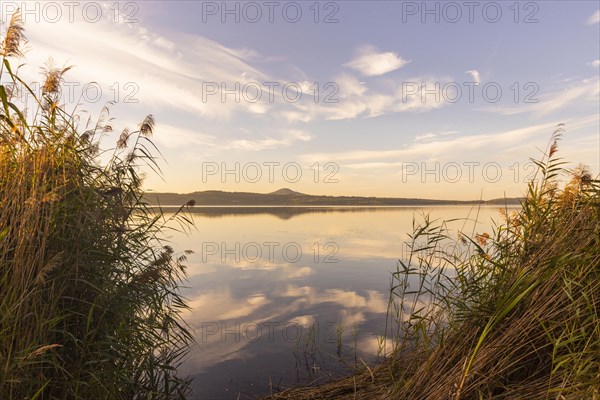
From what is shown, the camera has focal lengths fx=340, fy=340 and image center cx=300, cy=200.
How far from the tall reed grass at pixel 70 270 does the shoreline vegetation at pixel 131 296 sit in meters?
0.02

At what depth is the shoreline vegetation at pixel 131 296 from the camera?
12.0 feet

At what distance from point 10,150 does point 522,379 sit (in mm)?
6955

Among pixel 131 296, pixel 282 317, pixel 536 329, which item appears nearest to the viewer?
pixel 536 329

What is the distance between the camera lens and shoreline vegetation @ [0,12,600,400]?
3652mm

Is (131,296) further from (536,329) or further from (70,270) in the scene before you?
(536,329)

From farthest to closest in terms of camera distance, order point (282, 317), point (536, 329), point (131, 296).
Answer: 1. point (282, 317)
2. point (131, 296)
3. point (536, 329)

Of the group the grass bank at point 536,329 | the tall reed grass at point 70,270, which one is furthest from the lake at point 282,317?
the tall reed grass at point 70,270

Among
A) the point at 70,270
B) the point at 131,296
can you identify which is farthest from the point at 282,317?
the point at 70,270

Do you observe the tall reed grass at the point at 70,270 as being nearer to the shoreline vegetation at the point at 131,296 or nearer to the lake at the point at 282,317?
the shoreline vegetation at the point at 131,296

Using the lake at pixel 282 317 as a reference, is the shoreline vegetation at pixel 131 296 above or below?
above

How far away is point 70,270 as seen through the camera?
4410 millimetres

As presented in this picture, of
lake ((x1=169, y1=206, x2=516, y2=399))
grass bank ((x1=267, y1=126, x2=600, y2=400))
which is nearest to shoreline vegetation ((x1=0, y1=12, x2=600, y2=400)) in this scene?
grass bank ((x1=267, y1=126, x2=600, y2=400))

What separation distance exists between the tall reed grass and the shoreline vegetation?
21 millimetres

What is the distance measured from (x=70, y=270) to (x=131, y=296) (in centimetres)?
108
